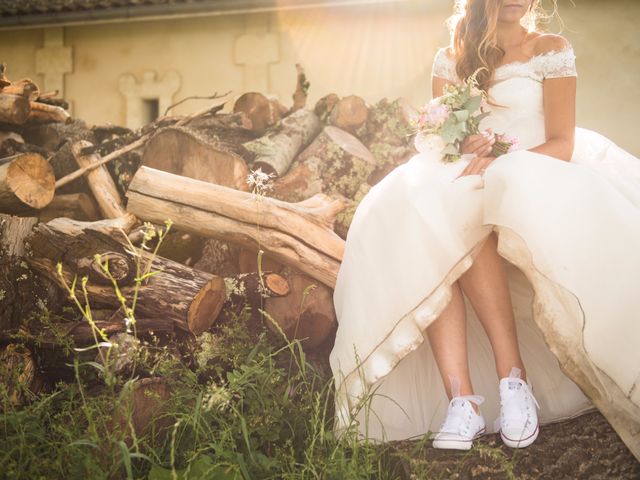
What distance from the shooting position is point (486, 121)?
2.98 m

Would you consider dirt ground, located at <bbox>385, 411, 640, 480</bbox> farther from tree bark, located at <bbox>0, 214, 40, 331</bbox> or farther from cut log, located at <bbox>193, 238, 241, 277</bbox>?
tree bark, located at <bbox>0, 214, 40, 331</bbox>

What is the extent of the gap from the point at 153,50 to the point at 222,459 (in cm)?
886

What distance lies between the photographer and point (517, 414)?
217cm

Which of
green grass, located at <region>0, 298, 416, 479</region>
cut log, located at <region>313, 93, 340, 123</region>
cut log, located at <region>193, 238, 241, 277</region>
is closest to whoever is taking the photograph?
green grass, located at <region>0, 298, 416, 479</region>

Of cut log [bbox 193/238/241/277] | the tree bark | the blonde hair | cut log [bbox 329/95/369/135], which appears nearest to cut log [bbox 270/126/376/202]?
cut log [bbox 329/95/369/135]

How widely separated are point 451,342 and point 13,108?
3.31m

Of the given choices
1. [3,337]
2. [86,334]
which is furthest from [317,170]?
[3,337]

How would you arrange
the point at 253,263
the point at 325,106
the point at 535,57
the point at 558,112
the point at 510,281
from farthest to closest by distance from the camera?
the point at 325,106
the point at 253,263
the point at 535,57
the point at 558,112
the point at 510,281

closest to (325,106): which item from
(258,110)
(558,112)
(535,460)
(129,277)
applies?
(258,110)

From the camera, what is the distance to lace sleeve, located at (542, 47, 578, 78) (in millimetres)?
2799

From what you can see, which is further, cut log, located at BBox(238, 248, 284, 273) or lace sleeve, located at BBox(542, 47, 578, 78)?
cut log, located at BBox(238, 248, 284, 273)

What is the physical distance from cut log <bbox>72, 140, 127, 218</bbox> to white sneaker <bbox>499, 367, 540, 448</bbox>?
2359 mm

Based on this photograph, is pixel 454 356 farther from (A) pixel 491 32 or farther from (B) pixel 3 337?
(B) pixel 3 337

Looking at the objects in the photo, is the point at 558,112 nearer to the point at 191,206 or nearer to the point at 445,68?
the point at 445,68
